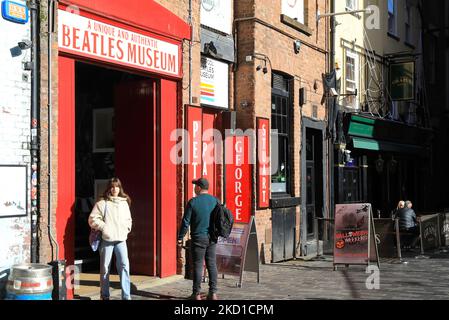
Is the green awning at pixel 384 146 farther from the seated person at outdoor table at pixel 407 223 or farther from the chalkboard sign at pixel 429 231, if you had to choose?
the chalkboard sign at pixel 429 231

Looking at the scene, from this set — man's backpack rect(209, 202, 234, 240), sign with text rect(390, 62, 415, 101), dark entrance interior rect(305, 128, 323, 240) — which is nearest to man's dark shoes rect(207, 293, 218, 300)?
man's backpack rect(209, 202, 234, 240)

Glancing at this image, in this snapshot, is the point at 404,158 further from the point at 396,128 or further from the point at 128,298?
the point at 128,298

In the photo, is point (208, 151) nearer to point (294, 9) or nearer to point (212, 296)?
point (212, 296)

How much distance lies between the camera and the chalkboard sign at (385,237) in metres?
13.3

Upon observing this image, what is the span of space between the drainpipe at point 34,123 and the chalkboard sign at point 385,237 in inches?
317

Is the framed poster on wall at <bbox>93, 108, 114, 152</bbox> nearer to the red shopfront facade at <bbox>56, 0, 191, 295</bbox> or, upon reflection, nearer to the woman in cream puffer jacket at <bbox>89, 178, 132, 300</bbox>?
the red shopfront facade at <bbox>56, 0, 191, 295</bbox>

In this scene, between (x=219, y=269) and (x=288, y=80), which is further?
(x=288, y=80)

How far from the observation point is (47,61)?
792 centimetres

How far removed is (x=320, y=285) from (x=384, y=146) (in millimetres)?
10565

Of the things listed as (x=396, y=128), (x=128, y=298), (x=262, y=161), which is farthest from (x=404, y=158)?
(x=128, y=298)

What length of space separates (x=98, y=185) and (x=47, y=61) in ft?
13.9

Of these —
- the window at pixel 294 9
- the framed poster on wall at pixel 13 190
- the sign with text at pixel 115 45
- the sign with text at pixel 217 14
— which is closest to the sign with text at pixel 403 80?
the window at pixel 294 9

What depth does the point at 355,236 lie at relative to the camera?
12180 mm
